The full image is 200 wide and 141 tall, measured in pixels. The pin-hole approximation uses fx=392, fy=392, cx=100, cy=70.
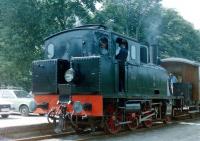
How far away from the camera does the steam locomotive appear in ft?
38.5

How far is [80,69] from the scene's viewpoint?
12008 millimetres

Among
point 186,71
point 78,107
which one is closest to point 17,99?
point 186,71

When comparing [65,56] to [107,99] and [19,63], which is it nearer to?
[107,99]

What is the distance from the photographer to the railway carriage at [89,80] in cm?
1173

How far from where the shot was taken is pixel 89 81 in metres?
11.8

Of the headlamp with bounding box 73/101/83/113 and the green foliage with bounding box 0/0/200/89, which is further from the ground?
the green foliage with bounding box 0/0/200/89

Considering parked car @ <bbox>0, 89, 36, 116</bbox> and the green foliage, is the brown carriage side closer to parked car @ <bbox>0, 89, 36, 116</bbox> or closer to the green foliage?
the green foliage

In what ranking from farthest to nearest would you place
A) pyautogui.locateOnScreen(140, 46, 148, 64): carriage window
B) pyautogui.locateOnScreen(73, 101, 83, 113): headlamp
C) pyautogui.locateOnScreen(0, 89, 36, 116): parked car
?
1. pyautogui.locateOnScreen(0, 89, 36, 116): parked car
2. pyautogui.locateOnScreen(140, 46, 148, 64): carriage window
3. pyautogui.locateOnScreen(73, 101, 83, 113): headlamp

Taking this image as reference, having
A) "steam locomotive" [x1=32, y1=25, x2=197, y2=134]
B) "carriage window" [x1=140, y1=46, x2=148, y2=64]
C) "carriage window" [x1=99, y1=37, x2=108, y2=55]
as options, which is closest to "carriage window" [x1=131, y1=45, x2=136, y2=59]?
"steam locomotive" [x1=32, y1=25, x2=197, y2=134]

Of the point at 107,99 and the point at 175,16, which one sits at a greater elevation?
the point at 175,16

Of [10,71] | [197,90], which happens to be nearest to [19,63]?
[10,71]

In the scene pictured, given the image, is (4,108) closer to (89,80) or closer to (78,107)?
(89,80)

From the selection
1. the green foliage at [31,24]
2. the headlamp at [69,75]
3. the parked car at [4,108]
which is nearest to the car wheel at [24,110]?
the parked car at [4,108]

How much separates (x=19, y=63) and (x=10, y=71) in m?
1.62
